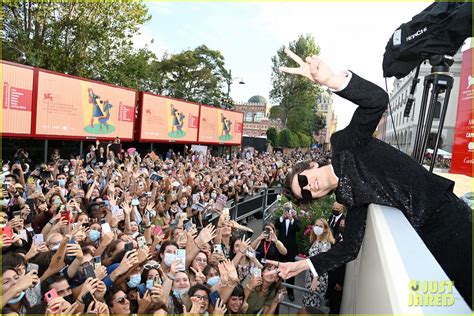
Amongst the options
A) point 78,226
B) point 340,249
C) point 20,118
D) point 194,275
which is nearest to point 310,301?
point 194,275

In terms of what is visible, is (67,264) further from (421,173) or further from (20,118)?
(20,118)

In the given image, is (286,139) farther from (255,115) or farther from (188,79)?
(255,115)

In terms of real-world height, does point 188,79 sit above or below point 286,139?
above

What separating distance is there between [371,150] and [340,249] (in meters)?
0.62

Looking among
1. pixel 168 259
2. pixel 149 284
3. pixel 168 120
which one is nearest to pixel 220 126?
pixel 168 120

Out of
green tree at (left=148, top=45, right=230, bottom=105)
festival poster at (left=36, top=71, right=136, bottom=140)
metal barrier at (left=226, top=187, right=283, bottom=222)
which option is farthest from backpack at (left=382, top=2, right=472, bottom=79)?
green tree at (left=148, top=45, right=230, bottom=105)

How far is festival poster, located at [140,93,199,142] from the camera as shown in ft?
59.7

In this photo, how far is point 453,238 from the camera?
1.66 meters

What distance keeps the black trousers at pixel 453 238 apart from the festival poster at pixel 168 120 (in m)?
17.2

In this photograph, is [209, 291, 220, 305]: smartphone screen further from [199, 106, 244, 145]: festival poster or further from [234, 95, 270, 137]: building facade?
[234, 95, 270, 137]: building facade

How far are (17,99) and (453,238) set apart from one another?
42.2 feet

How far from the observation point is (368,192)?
1796 millimetres

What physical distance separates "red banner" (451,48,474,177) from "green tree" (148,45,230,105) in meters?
33.0

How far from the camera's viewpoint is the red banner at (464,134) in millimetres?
5886
